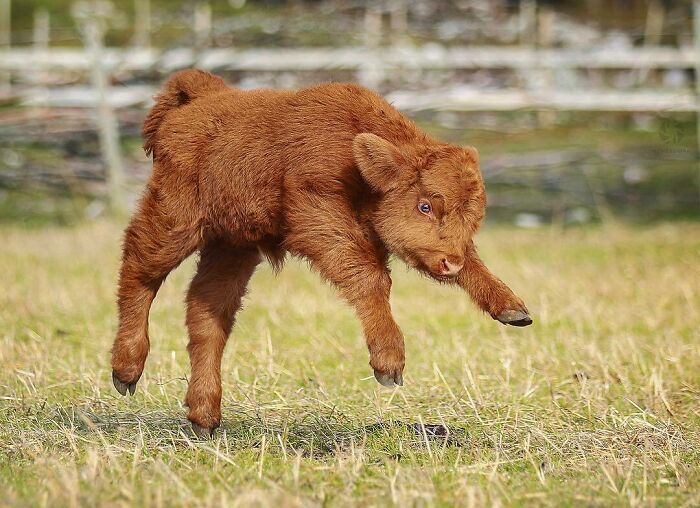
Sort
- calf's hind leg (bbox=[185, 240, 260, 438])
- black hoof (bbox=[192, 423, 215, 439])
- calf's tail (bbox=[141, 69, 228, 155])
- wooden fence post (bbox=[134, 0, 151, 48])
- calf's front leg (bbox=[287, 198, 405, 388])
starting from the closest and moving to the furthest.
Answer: calf's front leg (bbox=[287, 198, 405, 388]) → black hoof (bbox=[192, 423, 215, 439]) → calf's hind leg (bbox=[185, 240, 260, 438]) → calf's tail (bbox=[141, 69, 228, 155]) → wooden fence post (bbox=[134, 0, 151, 48])

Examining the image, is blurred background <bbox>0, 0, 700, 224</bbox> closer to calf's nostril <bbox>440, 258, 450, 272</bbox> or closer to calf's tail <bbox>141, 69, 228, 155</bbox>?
calf's tail <bbox>141, 69, 228, 155</bbox>

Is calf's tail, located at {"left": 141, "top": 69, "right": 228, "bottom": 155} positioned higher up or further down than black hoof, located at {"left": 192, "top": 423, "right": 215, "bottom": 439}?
higher up

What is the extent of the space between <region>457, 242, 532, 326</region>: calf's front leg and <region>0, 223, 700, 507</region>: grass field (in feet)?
1.92

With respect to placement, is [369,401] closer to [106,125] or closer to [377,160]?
[377,160]

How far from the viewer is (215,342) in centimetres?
589

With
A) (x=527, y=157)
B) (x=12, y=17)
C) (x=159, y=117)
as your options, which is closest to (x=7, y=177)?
(x=527, y=157)

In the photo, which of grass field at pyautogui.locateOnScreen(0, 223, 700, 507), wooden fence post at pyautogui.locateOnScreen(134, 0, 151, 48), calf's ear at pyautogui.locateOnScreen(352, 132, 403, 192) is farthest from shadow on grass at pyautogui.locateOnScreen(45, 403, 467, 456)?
wooden fence post at pyautogui.locateOnScreen(134, 0, 151, 48)

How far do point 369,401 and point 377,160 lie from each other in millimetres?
1634

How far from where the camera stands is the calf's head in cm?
504

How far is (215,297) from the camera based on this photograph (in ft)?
19.7

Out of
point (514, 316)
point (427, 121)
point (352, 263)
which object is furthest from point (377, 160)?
point (427, 121)

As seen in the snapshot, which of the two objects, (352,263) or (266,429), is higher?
(352,263)

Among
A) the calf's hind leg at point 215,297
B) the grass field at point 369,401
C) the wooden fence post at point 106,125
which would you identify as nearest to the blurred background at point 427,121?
the wooden fence post at point 106,125

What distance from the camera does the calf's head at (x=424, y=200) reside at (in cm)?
504
